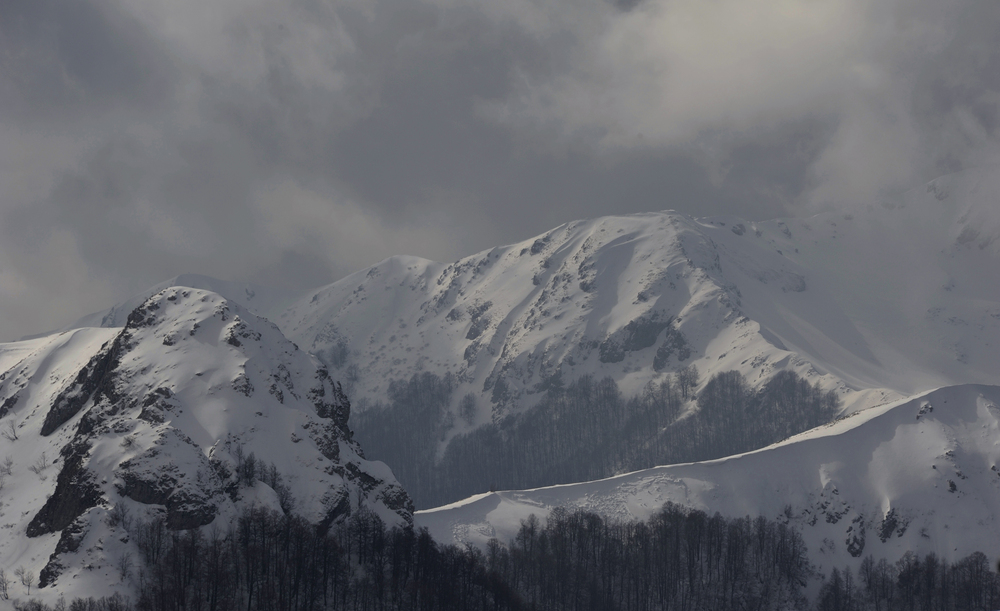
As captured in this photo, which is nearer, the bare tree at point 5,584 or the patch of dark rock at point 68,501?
the bare tree at point 5,584

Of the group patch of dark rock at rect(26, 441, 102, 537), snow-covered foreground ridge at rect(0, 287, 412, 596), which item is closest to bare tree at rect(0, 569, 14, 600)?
snow-covered foreground ridge at rect(0, 287, 412, 596)

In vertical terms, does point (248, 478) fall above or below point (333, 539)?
above

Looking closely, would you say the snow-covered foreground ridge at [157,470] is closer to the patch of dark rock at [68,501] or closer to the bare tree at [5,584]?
the patch of dark rock at [68,501]

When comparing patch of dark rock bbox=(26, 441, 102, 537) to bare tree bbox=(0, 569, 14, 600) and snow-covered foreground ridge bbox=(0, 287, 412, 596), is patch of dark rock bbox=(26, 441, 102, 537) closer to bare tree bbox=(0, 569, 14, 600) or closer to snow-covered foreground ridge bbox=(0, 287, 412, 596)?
snow-covered foreground ridge bbox=(0, 287, 412, 596)

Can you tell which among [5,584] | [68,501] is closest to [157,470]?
[68,501]

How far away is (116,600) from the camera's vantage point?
149750mm

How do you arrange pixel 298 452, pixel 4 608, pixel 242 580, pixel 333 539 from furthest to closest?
1. pixel 298 452
2. pixel 333 539
3. pixel 242 580
4. pixel 4 608

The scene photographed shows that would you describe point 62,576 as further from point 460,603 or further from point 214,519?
point 460,603

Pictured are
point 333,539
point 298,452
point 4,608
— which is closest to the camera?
point 4,608

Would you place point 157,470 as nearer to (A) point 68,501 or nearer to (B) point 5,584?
(A) point 68,501

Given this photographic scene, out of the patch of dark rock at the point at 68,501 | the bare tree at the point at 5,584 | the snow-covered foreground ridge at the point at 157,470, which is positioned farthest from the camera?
the patch of dark rock at the point at 68,501

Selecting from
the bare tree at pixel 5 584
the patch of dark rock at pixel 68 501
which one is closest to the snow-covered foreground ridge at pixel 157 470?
the patch of dark rock at pixel 68 501

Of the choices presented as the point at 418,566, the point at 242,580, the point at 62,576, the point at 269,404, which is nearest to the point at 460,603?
the point at 418,566

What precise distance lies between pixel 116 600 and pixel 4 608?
15.8m
